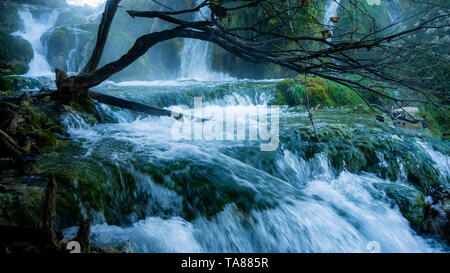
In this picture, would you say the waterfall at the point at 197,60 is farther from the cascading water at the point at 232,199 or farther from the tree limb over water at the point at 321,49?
the tree limb over water at the point at 321,49

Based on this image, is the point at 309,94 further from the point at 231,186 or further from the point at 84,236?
the point at 84,236

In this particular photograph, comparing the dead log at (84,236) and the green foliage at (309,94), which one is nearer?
the dead log at (84,236)

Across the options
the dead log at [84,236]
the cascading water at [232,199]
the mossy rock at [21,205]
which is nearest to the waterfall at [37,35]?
the cascading water at [232,199]

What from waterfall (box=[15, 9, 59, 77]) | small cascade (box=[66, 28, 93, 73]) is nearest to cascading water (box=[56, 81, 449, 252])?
small cascade (box=[66, 28, 93, 73])

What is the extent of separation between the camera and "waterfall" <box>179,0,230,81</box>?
600 inches

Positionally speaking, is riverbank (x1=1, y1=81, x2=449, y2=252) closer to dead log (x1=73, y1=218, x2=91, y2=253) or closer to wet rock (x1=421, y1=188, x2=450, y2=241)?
wet rock (x1=421, y1=188, x2=450, y2=241)

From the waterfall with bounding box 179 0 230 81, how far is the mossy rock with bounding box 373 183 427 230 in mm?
11570

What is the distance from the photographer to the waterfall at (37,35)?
45.8ft

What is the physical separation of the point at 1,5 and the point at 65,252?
21.7 m

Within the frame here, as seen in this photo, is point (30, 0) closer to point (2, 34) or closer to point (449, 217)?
point (2, 34)

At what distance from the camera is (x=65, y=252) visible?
1692mm

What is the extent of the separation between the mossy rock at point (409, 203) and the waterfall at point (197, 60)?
38.0 feet

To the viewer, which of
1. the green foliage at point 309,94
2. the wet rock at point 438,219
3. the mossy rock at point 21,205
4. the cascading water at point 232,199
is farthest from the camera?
the green foliage at point 309,94

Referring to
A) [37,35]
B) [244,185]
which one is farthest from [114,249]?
[37,35]
